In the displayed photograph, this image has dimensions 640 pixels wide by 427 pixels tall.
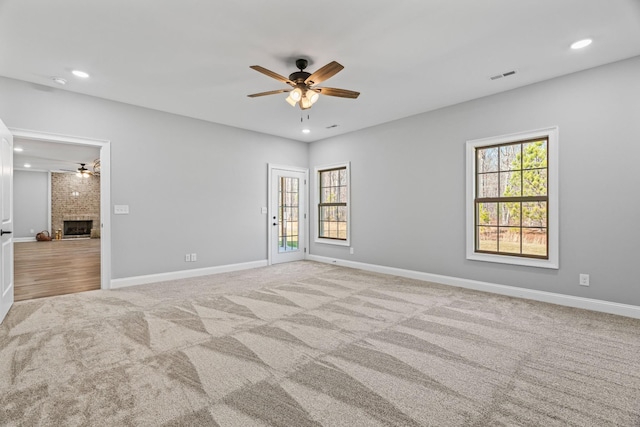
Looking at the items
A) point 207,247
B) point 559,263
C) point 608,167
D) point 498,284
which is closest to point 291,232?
point 207,247

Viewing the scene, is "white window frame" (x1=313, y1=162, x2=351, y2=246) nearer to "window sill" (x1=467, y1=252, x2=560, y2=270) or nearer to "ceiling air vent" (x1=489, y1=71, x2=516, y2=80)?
"window sill" (x1=467, y1=252, x2=560, y2=270)

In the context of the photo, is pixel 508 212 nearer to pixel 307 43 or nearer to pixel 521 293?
pixel 521 293

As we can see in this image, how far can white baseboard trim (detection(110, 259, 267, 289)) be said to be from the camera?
4.53 meters

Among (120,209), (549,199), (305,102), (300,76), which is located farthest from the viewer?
(120,209)

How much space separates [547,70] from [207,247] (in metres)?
5.56

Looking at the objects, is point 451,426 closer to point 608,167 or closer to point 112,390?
point 112,390

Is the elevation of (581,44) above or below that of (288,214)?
above

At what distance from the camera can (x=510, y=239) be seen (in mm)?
4539

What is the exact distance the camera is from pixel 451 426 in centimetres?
163

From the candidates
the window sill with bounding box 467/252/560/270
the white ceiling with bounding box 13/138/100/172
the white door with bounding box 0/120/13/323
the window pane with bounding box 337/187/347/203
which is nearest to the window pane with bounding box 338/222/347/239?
the window pane with bounding box 337/187/347/203

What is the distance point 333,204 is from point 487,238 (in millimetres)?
3094

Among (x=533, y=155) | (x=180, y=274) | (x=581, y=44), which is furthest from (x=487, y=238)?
(x=180, y=274)

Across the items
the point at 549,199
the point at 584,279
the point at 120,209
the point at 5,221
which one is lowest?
the point at 584,279

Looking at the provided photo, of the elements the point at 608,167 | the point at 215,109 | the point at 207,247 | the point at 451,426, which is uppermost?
the point at 215,109
